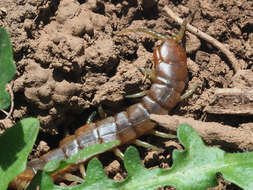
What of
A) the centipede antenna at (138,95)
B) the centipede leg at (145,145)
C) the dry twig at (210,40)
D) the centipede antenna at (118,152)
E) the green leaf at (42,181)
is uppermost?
the dry twig at (210,40)

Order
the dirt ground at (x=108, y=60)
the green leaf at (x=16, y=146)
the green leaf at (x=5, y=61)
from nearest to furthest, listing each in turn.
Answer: the green leaf at (x=5, y=61), the green leaf at (x=16, y=146), the dirt ground at (x=108, y=60)

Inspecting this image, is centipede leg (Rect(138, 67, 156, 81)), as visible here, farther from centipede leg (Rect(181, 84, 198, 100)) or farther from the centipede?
centipede leg (Rect(181, 84, 198, 100))

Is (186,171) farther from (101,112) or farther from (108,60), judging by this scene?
(108,60)

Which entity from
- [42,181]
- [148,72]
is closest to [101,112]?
[148,72]

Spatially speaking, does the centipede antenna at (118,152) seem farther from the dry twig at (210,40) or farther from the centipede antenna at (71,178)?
the dry twig at (210,40)

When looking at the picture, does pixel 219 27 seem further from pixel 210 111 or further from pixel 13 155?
pixel 13 155

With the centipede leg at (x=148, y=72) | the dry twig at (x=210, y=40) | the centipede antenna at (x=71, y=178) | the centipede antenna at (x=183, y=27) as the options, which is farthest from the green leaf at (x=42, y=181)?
the dry twig at (x=210, y=40)
